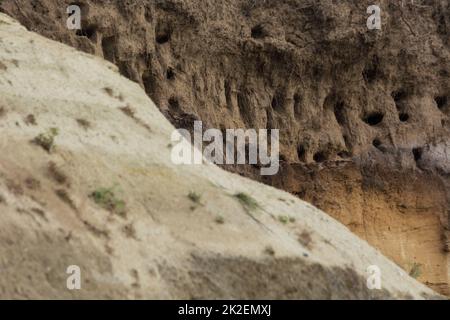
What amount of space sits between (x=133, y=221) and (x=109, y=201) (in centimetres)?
44

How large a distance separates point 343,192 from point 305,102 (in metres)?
2.74

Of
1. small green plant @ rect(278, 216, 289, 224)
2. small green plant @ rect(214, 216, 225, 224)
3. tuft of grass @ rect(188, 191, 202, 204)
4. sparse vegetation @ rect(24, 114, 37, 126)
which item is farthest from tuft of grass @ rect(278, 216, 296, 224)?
sparse vegetation @ rect(24, 114, 37, 126)

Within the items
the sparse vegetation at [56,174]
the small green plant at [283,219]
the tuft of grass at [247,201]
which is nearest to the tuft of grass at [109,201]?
the sparse vegetation at [56,174]

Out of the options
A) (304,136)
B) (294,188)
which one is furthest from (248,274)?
(304,136)

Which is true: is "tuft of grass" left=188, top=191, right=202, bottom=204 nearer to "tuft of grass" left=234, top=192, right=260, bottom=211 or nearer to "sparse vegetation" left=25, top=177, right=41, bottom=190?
"tuft of grass" left=234, top=192, right=260, bottom=211

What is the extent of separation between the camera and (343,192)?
23875 millimetres

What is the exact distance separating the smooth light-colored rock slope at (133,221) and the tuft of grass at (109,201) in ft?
0.14

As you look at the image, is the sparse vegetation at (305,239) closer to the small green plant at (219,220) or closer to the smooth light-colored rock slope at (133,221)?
the smooth light-colored rock slope at (133,221)

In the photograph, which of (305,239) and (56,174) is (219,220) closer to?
(305,239)

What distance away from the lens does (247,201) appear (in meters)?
13.7

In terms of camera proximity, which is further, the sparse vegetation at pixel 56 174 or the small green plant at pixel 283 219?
the small green plant at pixel 283 219

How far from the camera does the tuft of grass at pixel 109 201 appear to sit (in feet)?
41.3

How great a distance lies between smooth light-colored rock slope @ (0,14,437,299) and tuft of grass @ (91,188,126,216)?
0.14 feet
